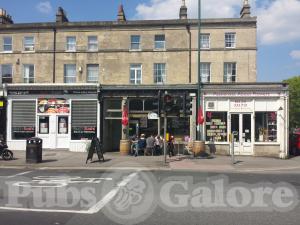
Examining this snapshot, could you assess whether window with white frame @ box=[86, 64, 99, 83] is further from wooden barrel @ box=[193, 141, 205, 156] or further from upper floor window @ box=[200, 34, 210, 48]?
wooden barrel @ box=[193, 141, 205, 156]

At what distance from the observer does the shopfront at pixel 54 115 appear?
26.7 m

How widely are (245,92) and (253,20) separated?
38.6 feet

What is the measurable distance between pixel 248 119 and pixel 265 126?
42.7 inches

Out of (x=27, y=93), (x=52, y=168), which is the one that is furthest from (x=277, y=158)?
(x=27, y=93)

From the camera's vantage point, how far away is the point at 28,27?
121 ft

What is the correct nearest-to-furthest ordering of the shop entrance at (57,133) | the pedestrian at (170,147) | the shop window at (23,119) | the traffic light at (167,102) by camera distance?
the traffic light at (167,102), the pedestrian at (170,147), the shop entrance at (57,133), the shop window at (23,119)

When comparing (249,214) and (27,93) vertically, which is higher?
(27,93)

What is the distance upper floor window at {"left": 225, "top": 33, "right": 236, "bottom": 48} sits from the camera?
35656mm

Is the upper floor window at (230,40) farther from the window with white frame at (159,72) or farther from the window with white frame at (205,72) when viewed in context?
the window with white frame at (159,72)

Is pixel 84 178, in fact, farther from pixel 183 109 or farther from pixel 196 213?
pixel 183 109

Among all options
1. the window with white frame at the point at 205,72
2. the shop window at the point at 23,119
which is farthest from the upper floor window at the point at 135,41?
the shop window at the point at 23,119

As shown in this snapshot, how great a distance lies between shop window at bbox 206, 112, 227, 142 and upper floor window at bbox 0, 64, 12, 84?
19.6 metres

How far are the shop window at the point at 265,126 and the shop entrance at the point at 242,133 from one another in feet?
1.56

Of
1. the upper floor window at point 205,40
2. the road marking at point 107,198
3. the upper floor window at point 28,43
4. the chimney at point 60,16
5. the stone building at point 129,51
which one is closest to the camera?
the road marking at point 107,198
